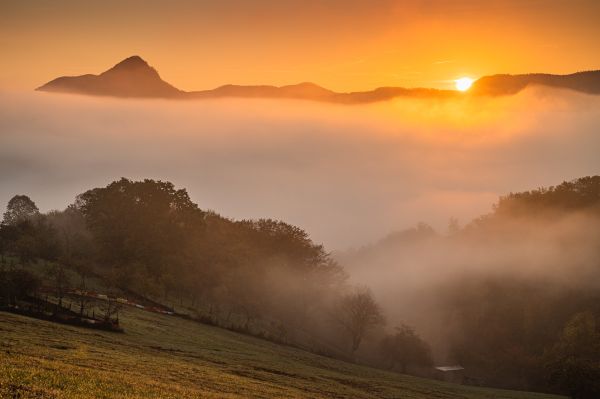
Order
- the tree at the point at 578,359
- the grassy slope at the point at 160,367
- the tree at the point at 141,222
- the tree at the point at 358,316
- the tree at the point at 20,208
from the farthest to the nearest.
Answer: the tree at the point at 20,208
the tree at the point at 358,316
the tree at the point at 141,222
the tree at the point at 578,359
the grassy slope at the point at 160,367

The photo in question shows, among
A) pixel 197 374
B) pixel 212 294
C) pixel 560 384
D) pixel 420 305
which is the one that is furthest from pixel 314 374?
pixel 420 305

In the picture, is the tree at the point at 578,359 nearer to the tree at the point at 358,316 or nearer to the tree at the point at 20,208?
the tree at the point at 358,316

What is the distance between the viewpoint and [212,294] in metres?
150

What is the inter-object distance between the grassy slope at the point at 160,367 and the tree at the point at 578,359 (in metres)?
12.2

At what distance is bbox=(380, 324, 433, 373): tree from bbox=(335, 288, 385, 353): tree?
6.84 meters

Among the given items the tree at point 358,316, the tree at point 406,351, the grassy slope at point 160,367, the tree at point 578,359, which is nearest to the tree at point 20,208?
the grassy slope at point 160,367

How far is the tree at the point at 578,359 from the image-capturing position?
90500 millimetres

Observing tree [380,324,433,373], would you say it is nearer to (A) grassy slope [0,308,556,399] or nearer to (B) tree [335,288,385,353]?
(B) tree [335,288,385,353]

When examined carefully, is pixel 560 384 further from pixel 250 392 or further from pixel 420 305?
pixel 420 305

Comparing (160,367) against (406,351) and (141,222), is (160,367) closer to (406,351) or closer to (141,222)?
(406,351)

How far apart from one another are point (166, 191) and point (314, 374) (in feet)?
284

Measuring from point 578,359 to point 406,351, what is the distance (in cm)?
4984

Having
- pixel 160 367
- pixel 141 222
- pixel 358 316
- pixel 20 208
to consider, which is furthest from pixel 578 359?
pixel 20 208

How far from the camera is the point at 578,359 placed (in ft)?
314
